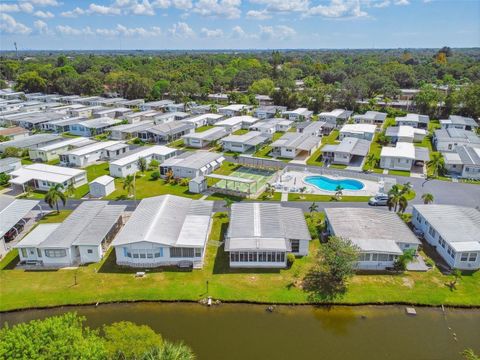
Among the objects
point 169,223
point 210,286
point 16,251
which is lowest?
point 210,286

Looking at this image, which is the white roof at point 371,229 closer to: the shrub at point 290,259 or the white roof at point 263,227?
the white roof at point 263,227

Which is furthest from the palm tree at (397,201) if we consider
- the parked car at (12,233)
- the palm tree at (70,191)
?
the parked car at (12,233)

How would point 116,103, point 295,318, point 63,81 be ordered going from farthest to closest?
1. point 63,81
2. point 116,103
3. point 295,318

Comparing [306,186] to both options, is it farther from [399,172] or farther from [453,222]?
[453,222]

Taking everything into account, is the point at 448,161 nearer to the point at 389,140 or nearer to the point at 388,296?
the point at 389,140

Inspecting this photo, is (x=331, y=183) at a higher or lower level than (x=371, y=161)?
lower

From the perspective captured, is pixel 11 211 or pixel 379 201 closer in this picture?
pixel 11 211

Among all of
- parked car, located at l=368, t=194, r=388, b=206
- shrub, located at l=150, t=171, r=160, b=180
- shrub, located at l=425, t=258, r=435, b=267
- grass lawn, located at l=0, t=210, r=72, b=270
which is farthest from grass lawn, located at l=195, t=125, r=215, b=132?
shrub, located at l=425, t=258, r=435, b=267

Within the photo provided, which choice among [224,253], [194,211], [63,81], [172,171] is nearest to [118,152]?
[172,171]

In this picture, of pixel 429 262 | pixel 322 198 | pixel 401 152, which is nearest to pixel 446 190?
pixel 401 152
